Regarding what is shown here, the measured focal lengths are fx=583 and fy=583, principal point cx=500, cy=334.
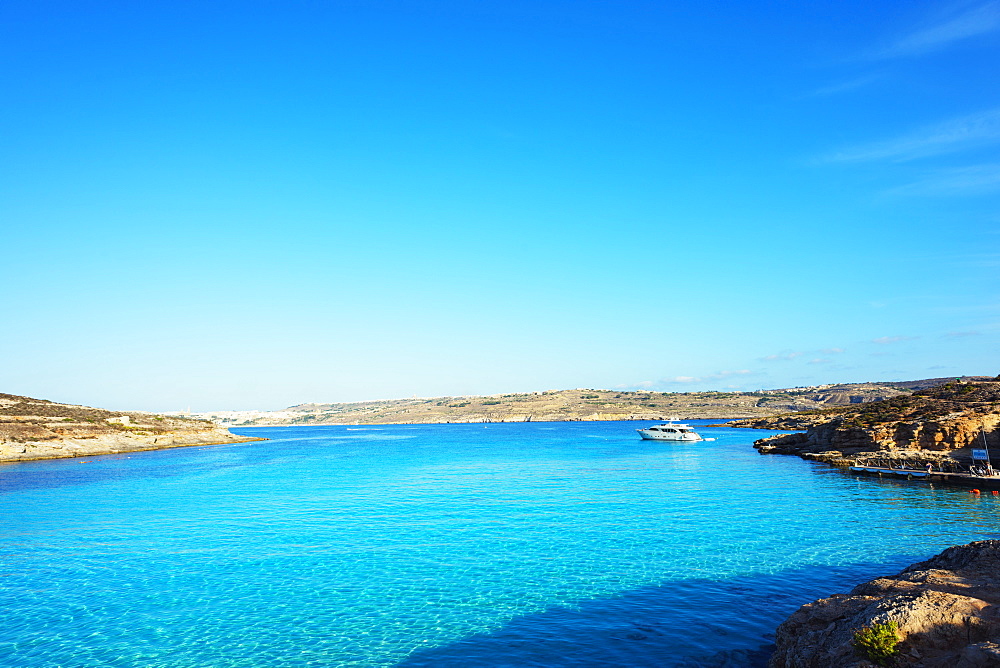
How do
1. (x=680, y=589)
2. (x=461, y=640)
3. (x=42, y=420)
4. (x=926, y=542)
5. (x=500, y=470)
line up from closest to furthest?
1. (x=461, y=640)
2. (x=680, y=589)
3. (x=926, y=542)
4. (x=500, y=470)
5. (x=42, y=420)

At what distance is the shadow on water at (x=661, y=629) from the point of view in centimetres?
1525

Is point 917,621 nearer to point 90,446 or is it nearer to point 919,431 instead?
point 919,431

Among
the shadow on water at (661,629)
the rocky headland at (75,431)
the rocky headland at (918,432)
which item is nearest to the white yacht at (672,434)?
the rocky headland at (918,432)

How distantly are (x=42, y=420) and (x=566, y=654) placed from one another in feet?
396

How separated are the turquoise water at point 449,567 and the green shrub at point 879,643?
396 centimetres

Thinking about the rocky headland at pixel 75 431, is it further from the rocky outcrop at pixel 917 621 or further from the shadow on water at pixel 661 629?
the rocky outcrop at pixel 917 621

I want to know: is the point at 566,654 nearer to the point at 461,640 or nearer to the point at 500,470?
the point at 461,640

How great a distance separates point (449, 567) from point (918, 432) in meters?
56.3

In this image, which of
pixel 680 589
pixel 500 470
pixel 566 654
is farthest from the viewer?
pixel 500 470

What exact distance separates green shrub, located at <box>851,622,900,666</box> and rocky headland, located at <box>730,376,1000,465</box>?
50.6 meters

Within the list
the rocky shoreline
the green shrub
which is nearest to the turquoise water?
the green shrub

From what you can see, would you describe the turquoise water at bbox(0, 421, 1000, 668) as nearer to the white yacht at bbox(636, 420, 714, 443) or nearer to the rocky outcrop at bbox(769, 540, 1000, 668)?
the rocky outcrop at bbox(769, 540, 1000, 668)

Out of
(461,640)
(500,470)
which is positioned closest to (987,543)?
(461,640)

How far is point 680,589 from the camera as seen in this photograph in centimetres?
2105
